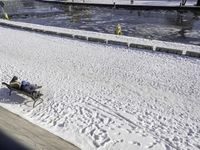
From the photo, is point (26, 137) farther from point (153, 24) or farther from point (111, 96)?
point (153, 24)

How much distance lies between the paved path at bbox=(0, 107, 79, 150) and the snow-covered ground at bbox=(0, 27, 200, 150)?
16.1 inches

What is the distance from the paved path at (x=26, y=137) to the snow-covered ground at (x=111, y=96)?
409mm

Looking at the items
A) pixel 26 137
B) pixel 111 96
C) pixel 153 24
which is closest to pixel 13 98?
pixel 26 137

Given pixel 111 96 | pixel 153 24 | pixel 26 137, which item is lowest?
pixel 153 24

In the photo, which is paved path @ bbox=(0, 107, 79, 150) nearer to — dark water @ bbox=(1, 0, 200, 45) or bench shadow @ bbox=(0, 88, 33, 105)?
bench shadow @ bbox=(0, 88, 33, 105)

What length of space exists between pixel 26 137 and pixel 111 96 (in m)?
4.07

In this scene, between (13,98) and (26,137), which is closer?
(26,137)

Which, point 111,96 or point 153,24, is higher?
point 111,96

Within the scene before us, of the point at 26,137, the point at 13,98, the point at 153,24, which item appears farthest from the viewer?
the point at 153,24

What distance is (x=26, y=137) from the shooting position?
770 centimetres

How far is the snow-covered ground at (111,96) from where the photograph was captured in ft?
26.5

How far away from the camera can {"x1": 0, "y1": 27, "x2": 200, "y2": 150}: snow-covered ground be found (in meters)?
8.06

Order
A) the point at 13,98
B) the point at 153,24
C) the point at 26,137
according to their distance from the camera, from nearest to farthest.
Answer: the point at 26,137 < the point at 13,98 < the point at 153,24

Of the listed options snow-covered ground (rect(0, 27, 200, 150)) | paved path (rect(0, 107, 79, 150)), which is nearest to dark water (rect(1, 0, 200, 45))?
snow-covered ground (rect(0, 27, 200, 150))
